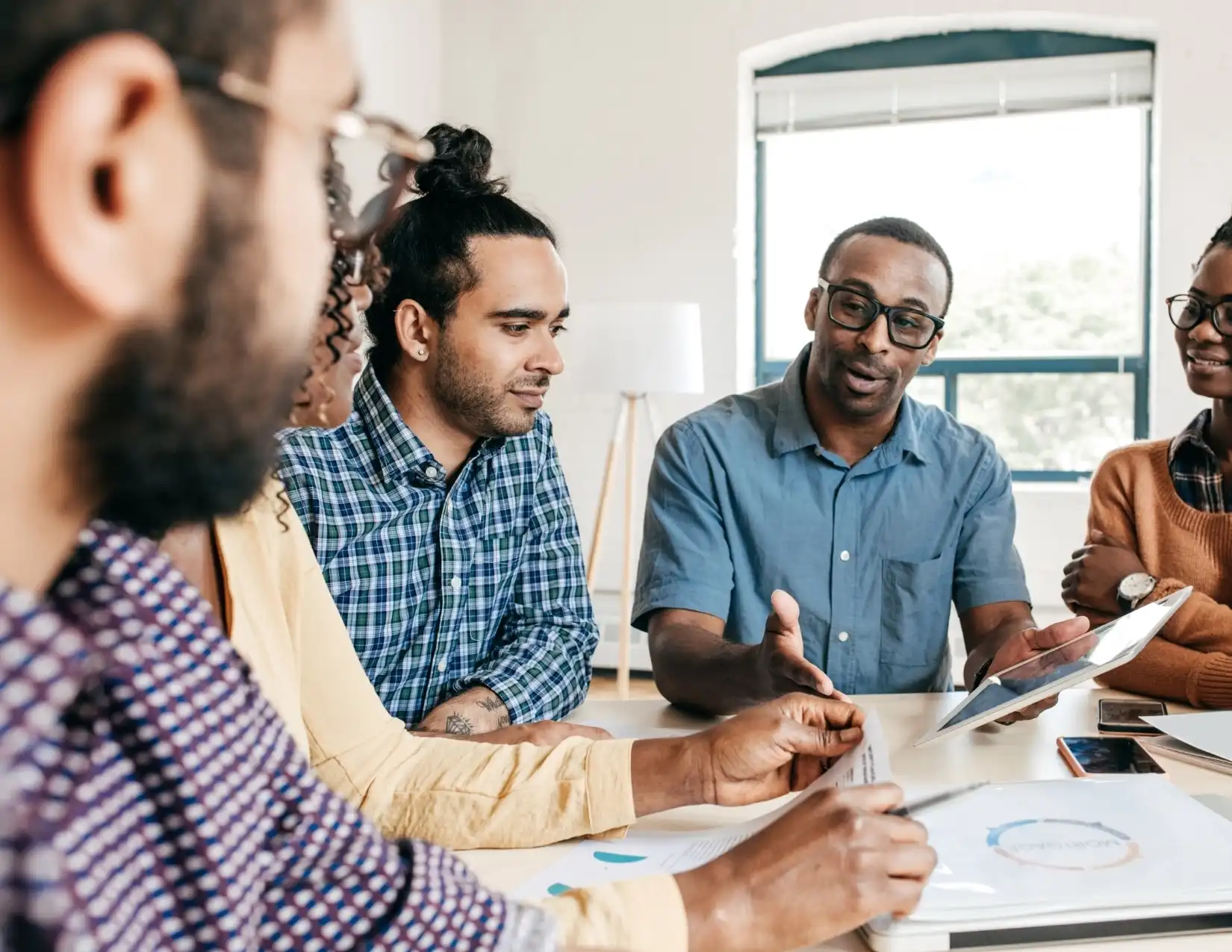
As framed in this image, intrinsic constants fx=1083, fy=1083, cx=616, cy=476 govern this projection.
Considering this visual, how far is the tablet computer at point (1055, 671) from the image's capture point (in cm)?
120

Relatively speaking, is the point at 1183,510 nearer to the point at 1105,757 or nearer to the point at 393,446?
the point at 1105,757

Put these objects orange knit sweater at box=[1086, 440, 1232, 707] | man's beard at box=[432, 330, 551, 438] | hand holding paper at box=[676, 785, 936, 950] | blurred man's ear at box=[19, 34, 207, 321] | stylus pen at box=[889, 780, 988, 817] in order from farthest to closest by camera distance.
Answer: man's beard at box=[432, 330, 551, 438], orange knit sweater at box=[1086, 440, 1232, 707], stylus pen at box=[889, 780, 988, 817], hand holding paper at box=[676, 785, 936, 950], blurred man's ear at box=[19, 34, 207, 321]

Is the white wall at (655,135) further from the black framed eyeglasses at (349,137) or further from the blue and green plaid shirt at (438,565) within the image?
the black framed eyeglasses at (349,137)

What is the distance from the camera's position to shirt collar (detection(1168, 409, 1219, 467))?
2033 millimetres

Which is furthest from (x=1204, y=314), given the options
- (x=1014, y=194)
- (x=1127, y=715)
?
(x=1014, y=194)

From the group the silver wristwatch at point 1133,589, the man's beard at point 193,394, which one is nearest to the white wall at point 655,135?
the silver wristwatch at point 1133,589

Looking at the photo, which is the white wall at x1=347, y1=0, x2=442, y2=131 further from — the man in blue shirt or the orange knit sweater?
the orange knit sweater

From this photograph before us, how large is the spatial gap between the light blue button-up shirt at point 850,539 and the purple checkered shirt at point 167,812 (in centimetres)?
127

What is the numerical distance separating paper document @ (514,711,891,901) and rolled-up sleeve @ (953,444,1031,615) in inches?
38.5

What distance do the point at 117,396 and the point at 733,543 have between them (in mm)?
1646

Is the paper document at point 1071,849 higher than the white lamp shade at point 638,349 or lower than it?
lower

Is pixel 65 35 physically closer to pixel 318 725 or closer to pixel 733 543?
pixel 318 725

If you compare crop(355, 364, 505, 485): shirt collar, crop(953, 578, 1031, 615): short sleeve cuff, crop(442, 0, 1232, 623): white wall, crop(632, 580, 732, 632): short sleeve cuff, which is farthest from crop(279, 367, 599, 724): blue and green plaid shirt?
crop(442, 0, 1232, 623): white wall

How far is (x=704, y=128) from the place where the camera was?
14.8ft
